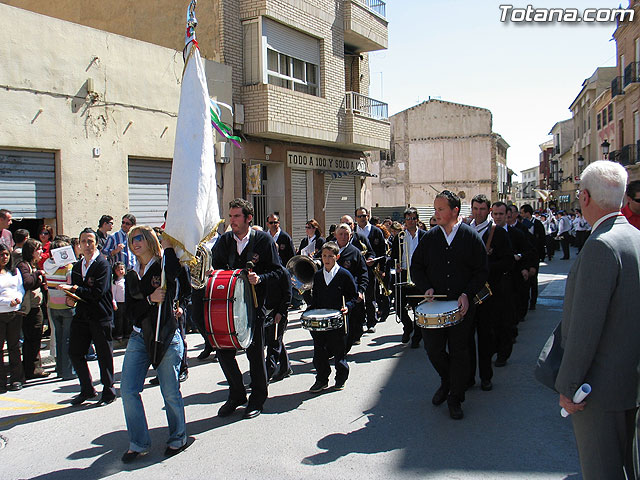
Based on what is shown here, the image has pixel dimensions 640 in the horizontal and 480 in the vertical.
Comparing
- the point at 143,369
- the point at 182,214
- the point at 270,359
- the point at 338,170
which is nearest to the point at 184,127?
the point at 182,214

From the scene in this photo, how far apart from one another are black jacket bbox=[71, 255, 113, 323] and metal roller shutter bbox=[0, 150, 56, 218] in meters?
5.31

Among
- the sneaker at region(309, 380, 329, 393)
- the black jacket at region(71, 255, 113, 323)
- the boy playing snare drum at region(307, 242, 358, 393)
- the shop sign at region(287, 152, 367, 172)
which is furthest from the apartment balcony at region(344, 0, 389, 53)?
the sneaker at region(309, 380, 329, 393)

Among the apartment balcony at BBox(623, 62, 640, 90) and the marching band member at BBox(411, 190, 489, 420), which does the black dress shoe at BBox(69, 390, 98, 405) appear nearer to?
the marching band member at BBox(411, 190, 489, 420)

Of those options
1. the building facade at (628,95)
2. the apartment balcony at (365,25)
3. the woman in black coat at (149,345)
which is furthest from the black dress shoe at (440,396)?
the building facade at (628,95)

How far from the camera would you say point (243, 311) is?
18.7 ft

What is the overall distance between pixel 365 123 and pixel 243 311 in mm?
15887

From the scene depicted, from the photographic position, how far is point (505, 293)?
751cm

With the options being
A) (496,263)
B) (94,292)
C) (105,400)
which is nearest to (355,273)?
(496,263)

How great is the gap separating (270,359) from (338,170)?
14131 millimetres

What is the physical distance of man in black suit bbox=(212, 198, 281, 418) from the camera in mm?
5918

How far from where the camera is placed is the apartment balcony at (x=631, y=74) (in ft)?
109

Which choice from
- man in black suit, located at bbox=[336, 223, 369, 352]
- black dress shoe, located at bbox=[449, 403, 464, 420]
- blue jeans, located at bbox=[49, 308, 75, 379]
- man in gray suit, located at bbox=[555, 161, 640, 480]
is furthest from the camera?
man in black suit, located at bbox=[336, 223, 369, 352]

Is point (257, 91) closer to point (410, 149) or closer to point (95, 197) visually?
point (95, 197)

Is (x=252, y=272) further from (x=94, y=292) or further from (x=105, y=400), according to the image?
(x=105, y=400)
